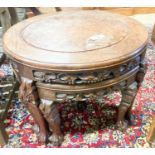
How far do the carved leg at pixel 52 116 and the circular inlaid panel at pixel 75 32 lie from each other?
0.25 meters

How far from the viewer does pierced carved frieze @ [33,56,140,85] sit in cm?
80

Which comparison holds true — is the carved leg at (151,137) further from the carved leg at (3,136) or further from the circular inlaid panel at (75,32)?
the carved leg at (3,136)

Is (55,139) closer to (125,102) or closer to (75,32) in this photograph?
(125,102)

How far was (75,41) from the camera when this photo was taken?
35.5 inches

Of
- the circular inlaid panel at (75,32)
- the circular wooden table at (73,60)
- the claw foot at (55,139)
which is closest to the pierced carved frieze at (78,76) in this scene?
the circular wooden table at (73,60)

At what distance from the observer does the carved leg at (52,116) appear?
3.02 feet

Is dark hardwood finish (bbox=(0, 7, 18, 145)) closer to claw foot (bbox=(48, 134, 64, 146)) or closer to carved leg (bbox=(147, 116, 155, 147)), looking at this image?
claw foot (bbox=(48, 134, 64, 146))

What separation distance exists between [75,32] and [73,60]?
0.25 meters

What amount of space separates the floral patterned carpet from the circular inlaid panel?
62 centimetres

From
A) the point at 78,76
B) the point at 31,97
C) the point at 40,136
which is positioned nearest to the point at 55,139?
the point at 40,136
